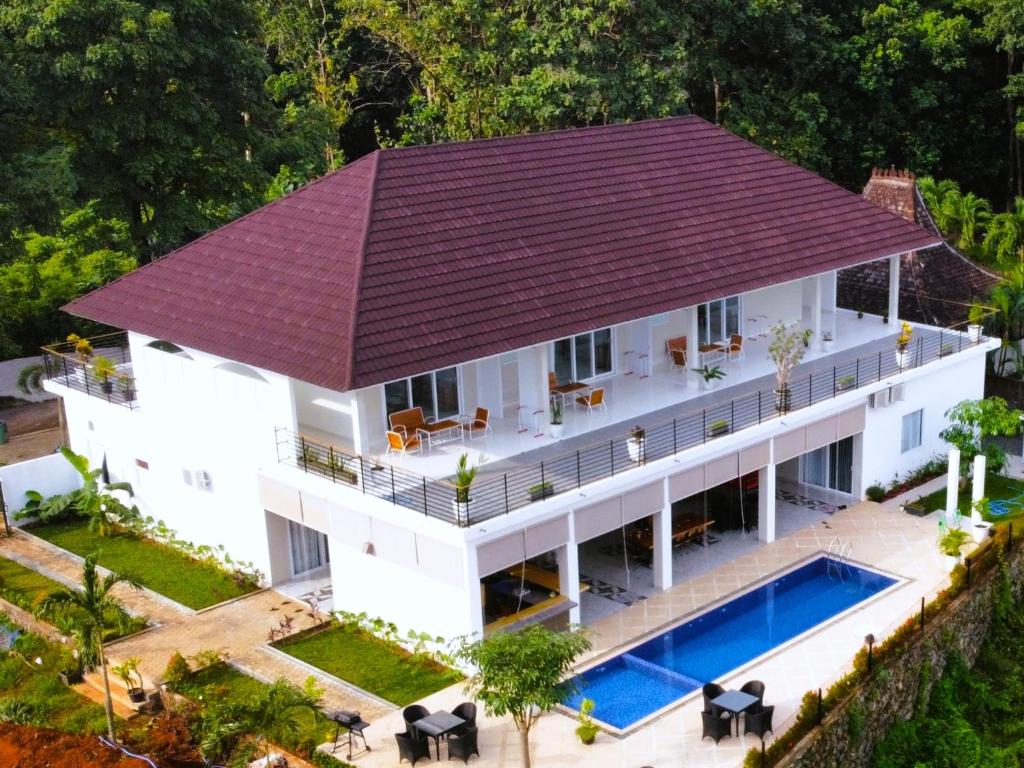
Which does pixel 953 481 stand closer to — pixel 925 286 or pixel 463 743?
pixel 925 286

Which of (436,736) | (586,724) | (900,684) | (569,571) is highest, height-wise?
(569,571)

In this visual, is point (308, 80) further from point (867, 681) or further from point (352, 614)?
point (867, 681)

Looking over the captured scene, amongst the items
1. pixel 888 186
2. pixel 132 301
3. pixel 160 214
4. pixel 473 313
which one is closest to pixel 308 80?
pixel 160 214

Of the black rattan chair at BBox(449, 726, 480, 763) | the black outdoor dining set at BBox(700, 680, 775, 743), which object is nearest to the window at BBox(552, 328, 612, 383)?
the black outdoor dining set at BBox(700, 680, 775, 743)

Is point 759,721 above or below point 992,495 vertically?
above

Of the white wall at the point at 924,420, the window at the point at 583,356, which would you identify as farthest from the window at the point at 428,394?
the white wall at the point at 924,420

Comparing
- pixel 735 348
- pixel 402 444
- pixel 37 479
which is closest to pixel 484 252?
pixel 402 444
